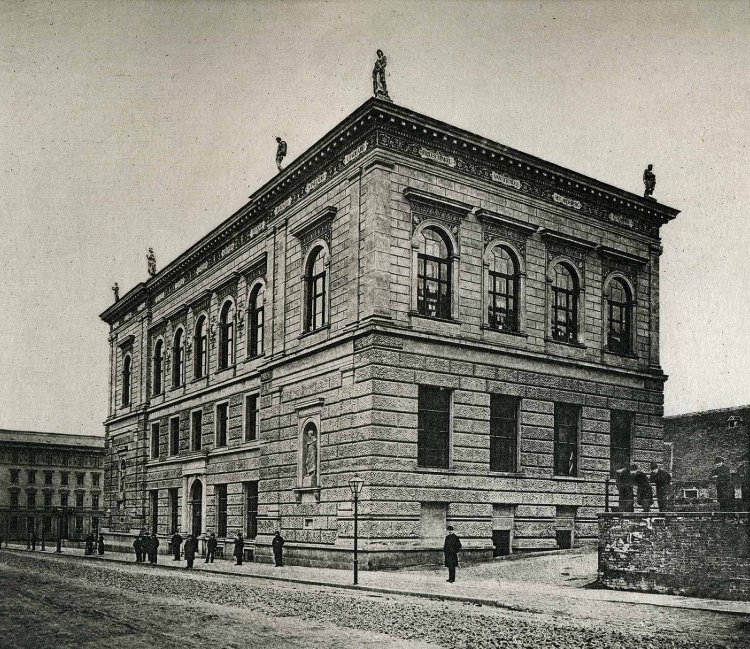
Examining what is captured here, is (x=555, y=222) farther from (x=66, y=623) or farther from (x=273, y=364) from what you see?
(x=66, y=623)

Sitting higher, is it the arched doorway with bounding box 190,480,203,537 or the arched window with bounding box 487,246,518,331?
the arched window with bounding box 487,246,518,331

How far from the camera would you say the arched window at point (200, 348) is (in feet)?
146

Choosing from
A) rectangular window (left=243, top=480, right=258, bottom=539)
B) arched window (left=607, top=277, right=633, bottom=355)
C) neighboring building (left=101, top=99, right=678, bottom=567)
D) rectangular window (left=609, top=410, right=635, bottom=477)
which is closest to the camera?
neighboring building (left=101, top=99, right=678, bottom=567)

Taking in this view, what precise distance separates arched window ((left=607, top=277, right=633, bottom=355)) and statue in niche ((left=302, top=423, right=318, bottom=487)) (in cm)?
1292

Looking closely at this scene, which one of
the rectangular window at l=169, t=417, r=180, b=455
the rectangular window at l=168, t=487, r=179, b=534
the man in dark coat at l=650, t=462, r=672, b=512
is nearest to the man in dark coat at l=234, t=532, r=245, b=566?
the rectangular window at l=168, t=487, r=179, b=534

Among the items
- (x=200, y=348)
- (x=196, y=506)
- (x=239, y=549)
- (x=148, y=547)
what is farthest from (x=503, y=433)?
(x=200, y=348)

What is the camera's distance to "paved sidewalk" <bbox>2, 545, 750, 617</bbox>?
56.2ft

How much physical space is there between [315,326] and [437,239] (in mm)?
5808

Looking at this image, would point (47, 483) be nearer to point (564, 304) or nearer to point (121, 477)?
point (121, 477)

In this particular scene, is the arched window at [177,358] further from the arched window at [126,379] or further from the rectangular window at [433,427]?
the rectangular window at [433,427]

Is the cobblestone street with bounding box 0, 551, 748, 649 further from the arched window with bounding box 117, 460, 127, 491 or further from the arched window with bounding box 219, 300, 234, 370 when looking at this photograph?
the arched window with bounding box 117, 460, 127, 491

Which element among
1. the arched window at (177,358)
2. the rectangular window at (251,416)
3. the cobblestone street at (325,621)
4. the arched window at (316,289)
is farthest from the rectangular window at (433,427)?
the arched window at (177,358)

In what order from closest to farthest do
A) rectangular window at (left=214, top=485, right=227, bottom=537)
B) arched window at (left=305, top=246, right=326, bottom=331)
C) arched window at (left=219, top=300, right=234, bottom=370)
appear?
arched window at (left=305, top=246, right=326, bottom=331)
rectangular window at (left=214, top=485, right=227, bottom=537)
arched window at (left=219, top=300, right=234, bottom=370)

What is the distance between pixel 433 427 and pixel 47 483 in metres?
84.0
